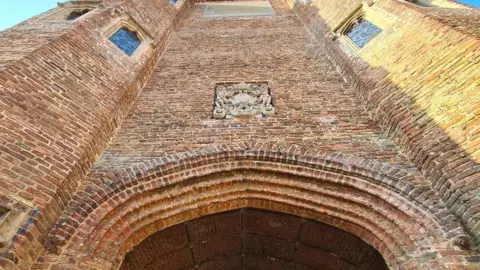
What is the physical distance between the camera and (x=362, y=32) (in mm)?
7535

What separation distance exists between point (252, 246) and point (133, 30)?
17.0 feet

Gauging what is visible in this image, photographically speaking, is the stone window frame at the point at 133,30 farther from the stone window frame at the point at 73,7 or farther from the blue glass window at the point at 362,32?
the blue glass window at the point at 362,32

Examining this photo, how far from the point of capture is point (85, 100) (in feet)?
17.3

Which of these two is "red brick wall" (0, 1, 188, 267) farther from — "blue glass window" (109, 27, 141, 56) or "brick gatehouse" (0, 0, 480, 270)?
"blue glass window" (109, 27, 141, 56)

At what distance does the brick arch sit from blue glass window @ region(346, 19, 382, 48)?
11.0 ft

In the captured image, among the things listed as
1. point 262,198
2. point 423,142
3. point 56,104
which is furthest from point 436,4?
point 56,104

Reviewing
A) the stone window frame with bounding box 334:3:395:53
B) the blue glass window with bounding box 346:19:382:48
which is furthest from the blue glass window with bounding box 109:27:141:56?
the blue glass window with bounding box 346:19:382:48

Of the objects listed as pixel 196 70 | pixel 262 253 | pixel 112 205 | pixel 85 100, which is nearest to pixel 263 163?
pixel 262 253

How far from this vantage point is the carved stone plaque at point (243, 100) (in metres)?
5.90

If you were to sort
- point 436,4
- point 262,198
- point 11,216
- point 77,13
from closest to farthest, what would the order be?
1. point 11,216
2. point 262,198
3. point 436,4
4. point 77,13

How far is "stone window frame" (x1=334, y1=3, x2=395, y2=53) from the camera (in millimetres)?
6876

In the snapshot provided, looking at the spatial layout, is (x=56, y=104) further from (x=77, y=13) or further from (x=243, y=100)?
(x=77, y=13)

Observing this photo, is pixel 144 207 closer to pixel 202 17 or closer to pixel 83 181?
pixel 83 181

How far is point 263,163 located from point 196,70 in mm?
3422
